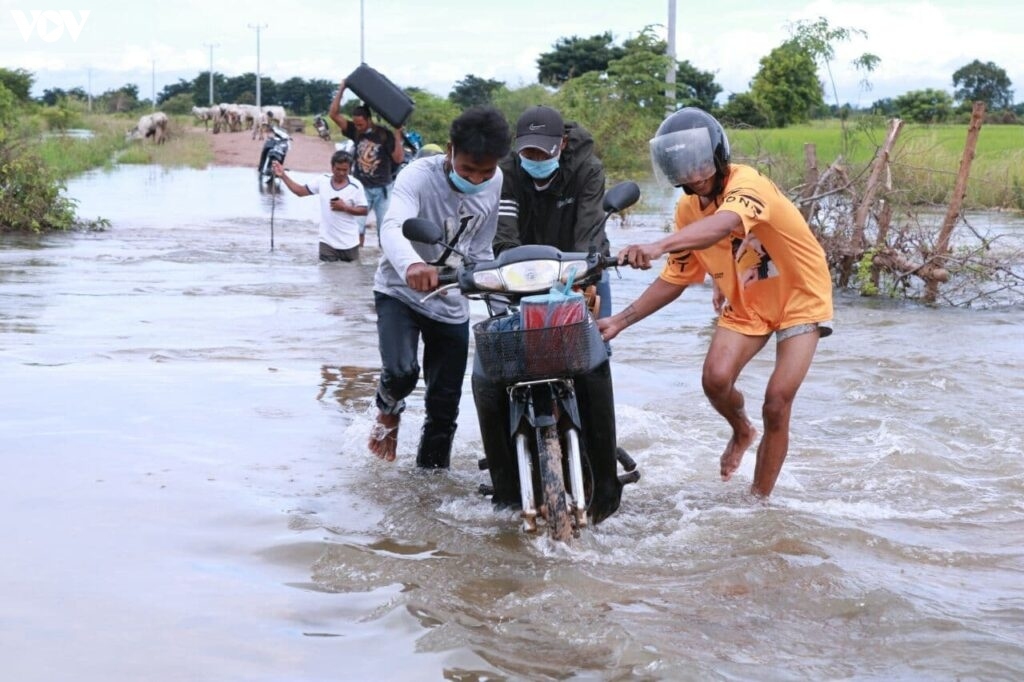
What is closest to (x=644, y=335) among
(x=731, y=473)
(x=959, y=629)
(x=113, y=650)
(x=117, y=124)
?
(x=731, y=473)

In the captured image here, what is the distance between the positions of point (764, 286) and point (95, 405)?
3916 mm

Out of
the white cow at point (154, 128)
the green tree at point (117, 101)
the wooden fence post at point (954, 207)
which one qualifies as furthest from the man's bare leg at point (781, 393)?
the green tree at point (117, 101)

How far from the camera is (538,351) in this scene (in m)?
4.72

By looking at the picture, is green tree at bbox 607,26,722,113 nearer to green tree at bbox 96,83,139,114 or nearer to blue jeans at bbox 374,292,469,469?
blue jeans at bbox 374,292,469,469

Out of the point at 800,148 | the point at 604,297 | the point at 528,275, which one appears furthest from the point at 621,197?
the point at 800,148

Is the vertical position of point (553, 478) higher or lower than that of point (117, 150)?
lower

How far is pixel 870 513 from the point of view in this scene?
5.97 meters

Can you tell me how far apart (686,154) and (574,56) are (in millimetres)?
57580

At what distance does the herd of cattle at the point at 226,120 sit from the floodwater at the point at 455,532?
4616 cm

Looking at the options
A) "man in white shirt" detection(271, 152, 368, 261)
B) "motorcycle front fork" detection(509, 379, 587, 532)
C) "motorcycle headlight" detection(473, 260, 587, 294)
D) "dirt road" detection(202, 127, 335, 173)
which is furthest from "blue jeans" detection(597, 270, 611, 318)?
"dirt road" detection(202, 127, 335, 173)

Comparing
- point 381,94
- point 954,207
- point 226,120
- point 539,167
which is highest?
point 226,120

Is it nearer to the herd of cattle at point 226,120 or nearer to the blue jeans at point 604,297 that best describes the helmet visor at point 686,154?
the blue jeans at point 604,297

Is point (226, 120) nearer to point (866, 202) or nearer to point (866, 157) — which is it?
point (866, 157)

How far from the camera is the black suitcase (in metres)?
11.9
